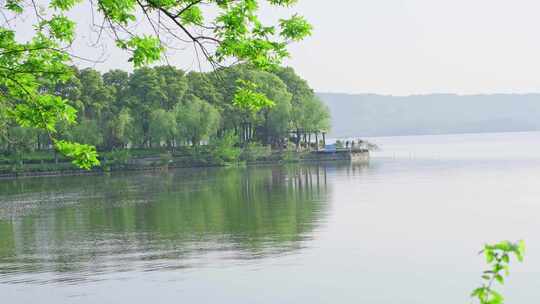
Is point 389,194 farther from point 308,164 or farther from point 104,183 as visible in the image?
point 308,164

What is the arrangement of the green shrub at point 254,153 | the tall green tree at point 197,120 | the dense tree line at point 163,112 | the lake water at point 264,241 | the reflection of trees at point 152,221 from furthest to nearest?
the green shrub at point 254,153 < the tall green tree at point 197,120 < the dense tree line at point 163,112 < the reflection of trees at point 152,221 < the lake water at point 264,241

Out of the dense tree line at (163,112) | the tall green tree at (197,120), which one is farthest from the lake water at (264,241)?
the tall green tree at (197,120)

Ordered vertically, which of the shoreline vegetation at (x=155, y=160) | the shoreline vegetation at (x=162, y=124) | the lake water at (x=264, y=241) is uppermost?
the shoreline vegetation at (x=162, y=124)

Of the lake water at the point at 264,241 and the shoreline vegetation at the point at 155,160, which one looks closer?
the lake water at the point at 264,241

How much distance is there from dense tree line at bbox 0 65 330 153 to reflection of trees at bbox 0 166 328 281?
65.3 ft

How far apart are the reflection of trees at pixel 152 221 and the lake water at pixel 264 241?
10 centimetres

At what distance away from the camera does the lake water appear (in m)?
25.8

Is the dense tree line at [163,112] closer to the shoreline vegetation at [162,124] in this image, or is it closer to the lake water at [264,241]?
the shoreline vegetation at [162,124]

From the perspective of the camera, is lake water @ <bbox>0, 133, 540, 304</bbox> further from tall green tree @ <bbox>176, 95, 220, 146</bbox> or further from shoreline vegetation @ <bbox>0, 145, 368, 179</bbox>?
tall green tree @ <bbox>176, 95, 220, 146</bbox>

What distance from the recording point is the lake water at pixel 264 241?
2577cm

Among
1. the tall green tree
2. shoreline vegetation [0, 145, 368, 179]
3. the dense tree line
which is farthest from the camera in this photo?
the tall green tree

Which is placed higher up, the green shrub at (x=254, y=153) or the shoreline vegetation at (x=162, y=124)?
the shoreline vegetation at (x=162, y=124)

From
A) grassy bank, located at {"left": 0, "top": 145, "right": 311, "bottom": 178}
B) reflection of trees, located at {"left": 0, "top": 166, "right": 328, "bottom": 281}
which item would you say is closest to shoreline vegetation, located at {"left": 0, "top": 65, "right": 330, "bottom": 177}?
Result: grassy bank, located at {"left": 0, "top": 145, "right": 311, "bottom": 178}

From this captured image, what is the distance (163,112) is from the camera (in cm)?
9825
